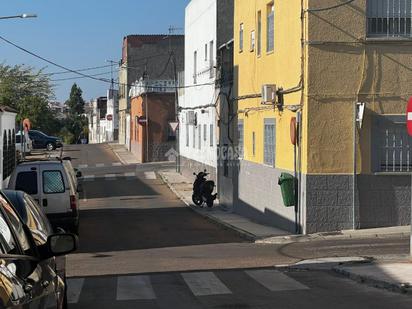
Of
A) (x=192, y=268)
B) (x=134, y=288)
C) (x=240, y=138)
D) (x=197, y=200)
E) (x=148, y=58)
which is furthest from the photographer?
(x=148, y=58)

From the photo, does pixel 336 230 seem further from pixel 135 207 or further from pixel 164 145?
pixel 164 145

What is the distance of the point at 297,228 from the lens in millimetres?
19047

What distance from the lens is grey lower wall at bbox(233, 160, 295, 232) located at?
20547 mm

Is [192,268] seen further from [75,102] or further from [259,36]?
[75,102]

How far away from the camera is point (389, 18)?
1853 cm

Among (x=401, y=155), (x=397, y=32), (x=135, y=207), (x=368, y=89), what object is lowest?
(x=135, y=207)

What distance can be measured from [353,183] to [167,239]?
16.8 ft

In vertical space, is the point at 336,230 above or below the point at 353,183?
below

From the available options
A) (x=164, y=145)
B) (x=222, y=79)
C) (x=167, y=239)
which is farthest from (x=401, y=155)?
(x=164, y=145)

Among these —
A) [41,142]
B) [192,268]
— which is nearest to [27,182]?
[192,268]

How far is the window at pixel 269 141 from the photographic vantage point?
71.2 ft

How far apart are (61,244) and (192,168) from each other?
34300 millimetres

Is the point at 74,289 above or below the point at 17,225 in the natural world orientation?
below

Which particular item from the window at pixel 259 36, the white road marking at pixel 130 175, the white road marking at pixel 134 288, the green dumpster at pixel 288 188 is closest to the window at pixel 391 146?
the green dumpster at pixel 288 188
